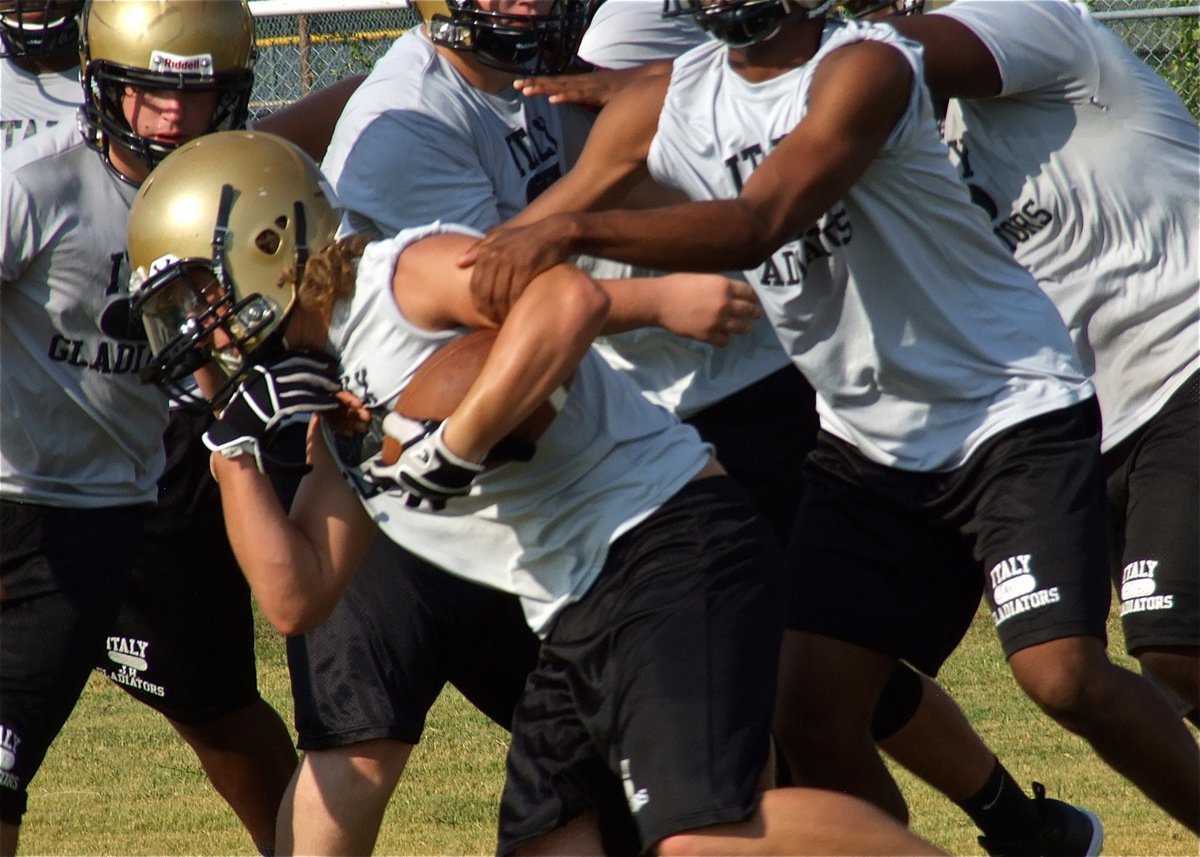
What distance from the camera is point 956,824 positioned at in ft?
18.0

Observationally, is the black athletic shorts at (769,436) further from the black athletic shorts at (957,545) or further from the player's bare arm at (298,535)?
the player's bare arm at (298,535)

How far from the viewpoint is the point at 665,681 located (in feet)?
11.2

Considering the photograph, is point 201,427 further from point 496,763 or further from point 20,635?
point 496,763

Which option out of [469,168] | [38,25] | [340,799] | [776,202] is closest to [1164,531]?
[776,202]

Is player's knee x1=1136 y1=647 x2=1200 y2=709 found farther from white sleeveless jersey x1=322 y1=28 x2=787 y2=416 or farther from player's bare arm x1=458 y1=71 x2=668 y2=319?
player's bare arm x1=458 y1=71 x2=668 y2=319

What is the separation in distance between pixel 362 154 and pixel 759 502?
1385mm

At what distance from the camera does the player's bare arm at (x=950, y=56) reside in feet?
13.8

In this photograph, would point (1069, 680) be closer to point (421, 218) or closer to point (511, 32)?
point (421, 218)

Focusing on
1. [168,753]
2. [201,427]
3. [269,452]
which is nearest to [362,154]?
[201,427]

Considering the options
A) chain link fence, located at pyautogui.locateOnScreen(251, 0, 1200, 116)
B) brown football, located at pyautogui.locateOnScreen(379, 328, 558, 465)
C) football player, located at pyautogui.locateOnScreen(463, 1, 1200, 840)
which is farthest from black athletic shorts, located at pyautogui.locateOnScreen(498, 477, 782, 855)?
chain link fence, located at pyautogui.locateOnScreen(251, 0, 1200, 116)

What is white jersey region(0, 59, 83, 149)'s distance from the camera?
17.2 feet

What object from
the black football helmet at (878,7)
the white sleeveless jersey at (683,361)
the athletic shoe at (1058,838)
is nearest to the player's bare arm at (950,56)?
the black football helmet at (878,7)

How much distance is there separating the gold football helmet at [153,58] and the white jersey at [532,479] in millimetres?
1093

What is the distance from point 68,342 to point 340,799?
1.31 m
